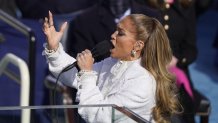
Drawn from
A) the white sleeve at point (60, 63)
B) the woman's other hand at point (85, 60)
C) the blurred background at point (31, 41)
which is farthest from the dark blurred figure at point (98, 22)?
the woman's other hand at point (85, 60)

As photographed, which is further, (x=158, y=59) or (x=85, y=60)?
(x=158, y=59)

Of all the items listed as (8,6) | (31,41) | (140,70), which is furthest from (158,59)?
(8,6)

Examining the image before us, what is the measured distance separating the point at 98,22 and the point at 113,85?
1.82m

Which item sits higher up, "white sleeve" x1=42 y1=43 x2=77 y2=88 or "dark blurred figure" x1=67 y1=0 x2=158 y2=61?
"dark blurred figure" x1=67 y1=0 x2=158 y2=61

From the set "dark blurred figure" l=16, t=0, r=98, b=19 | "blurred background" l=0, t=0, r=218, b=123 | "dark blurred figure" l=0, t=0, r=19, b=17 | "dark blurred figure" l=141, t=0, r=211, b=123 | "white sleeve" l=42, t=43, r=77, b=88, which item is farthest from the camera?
A: "dark blurred figure" l=0, t=0, r=19, b=17

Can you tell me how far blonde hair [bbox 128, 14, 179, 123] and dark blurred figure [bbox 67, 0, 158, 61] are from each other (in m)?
1.69

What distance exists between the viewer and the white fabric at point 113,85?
262cm

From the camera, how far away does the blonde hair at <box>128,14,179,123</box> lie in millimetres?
2756

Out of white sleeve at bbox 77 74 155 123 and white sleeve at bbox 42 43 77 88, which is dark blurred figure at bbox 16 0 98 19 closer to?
white sleeve at bbox 42 43 77 88

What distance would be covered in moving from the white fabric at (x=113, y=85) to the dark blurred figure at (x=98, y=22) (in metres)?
1.57

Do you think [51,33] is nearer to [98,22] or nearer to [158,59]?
[158,59]

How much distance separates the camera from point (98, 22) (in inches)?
181

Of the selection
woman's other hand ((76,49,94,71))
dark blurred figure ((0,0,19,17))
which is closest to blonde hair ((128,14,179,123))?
woman's other hand ((76,49,94,71))

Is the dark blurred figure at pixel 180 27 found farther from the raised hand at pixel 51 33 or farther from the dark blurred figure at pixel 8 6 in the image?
the raised hand at pixel 51 33
